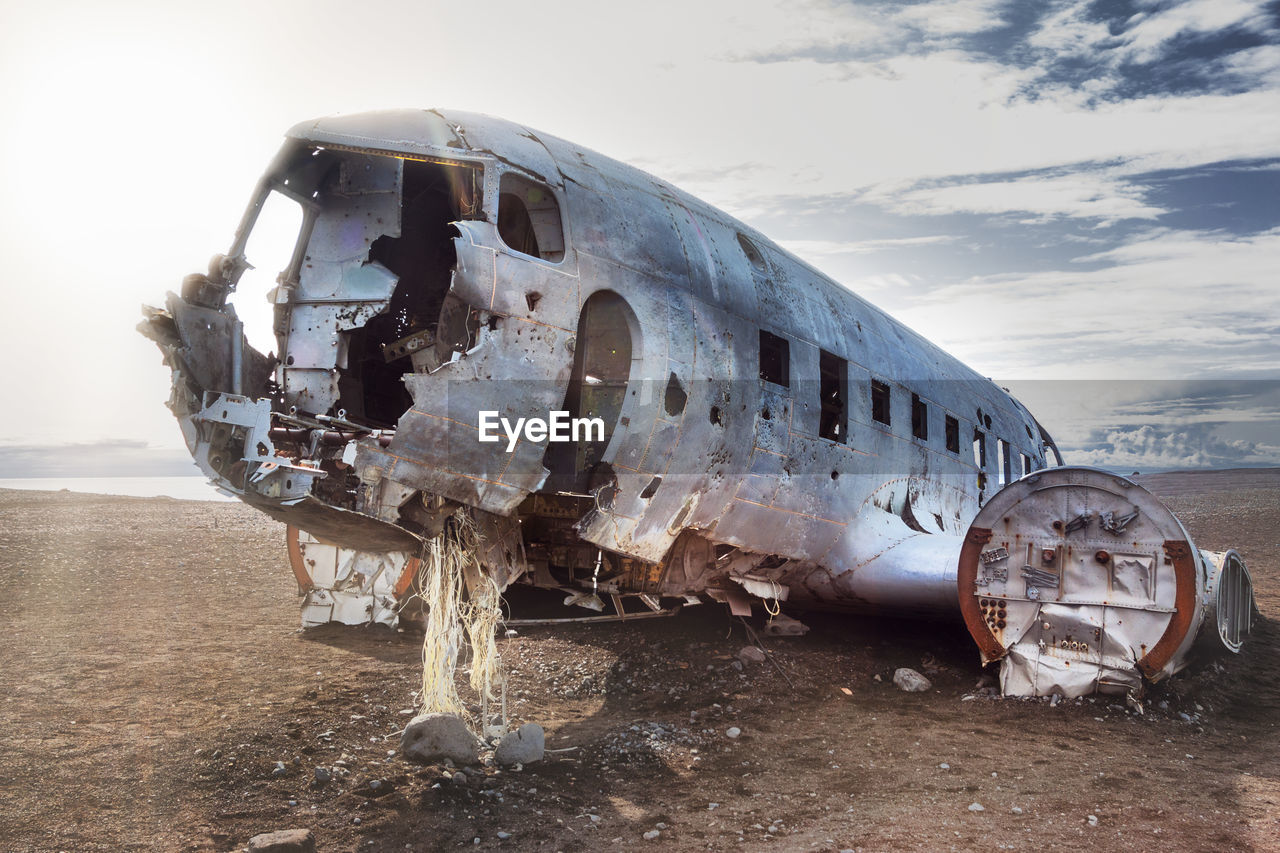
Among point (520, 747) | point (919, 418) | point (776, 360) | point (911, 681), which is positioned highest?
point (776, 360)

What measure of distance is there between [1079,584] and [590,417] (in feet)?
15.9

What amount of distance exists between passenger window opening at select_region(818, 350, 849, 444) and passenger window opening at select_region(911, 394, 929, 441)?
201 centimetres

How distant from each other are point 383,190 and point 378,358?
1.50 m

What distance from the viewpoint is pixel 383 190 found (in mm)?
7812

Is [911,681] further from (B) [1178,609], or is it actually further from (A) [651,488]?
(A) [651,488]

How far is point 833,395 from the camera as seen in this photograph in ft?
34.2

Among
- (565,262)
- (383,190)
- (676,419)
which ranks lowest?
(676,419)

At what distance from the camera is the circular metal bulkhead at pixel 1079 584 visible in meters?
8.02

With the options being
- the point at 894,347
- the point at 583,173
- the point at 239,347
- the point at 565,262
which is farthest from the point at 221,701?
the point at 894,347

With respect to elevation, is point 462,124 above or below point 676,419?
above

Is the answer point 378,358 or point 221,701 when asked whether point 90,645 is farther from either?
point 378,358

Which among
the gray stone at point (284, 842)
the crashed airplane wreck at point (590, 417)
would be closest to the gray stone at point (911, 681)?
the crashed airplane wreck at point (590, 417)

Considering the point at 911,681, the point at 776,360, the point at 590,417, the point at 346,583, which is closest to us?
the point at 590,417

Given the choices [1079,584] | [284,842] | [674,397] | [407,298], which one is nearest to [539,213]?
[674,397]
